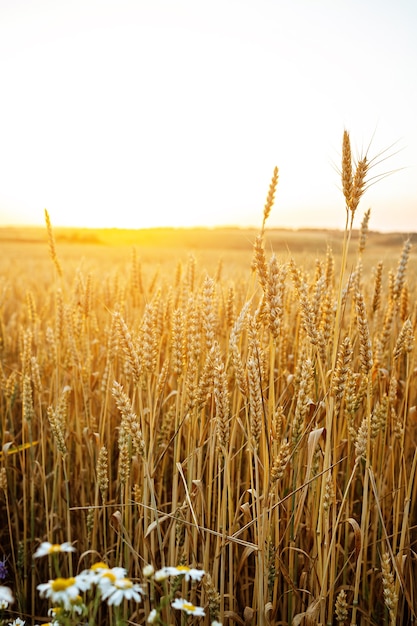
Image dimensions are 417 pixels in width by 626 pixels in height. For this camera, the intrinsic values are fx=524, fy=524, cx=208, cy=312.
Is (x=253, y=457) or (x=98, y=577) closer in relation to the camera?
(x=98, y=577)

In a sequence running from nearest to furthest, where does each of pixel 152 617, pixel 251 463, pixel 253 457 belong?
pixel 152 617 → pixel 251 463 → pixel 253 457

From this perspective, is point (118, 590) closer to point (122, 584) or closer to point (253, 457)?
point (122, 584)

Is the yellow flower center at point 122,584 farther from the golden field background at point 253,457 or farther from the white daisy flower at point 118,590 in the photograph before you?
the golden field background at point 253,457

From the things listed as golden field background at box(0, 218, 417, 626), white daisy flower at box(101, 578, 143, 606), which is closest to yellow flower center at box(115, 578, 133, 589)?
white daisy flower at box(101, 578, 143, 606)

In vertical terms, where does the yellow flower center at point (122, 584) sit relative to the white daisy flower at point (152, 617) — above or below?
above

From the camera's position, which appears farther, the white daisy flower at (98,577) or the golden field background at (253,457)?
the golden field background at (253,457)

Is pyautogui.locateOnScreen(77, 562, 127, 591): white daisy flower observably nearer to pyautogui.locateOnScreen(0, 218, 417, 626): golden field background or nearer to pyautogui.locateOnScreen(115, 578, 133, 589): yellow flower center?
pyautogui.locateOnScreen(115, 578, 133, 589): yellow flower center

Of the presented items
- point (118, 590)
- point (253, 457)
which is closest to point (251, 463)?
point (253, 457)

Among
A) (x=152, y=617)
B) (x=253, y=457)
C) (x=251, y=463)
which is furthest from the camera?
(x=253, y=457)

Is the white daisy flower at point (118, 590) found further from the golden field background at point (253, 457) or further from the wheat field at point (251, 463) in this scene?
the golden field background at point (253, 457)

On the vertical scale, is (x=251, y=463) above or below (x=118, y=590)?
above

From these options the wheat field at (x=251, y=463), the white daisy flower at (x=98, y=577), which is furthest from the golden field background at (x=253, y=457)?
the white daisy flower at (x=98, y=577)

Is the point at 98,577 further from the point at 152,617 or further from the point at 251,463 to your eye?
the point at 251,463

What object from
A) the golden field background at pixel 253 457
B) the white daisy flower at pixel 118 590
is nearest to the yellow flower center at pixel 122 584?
the white daisy flower at pixel 118 590
